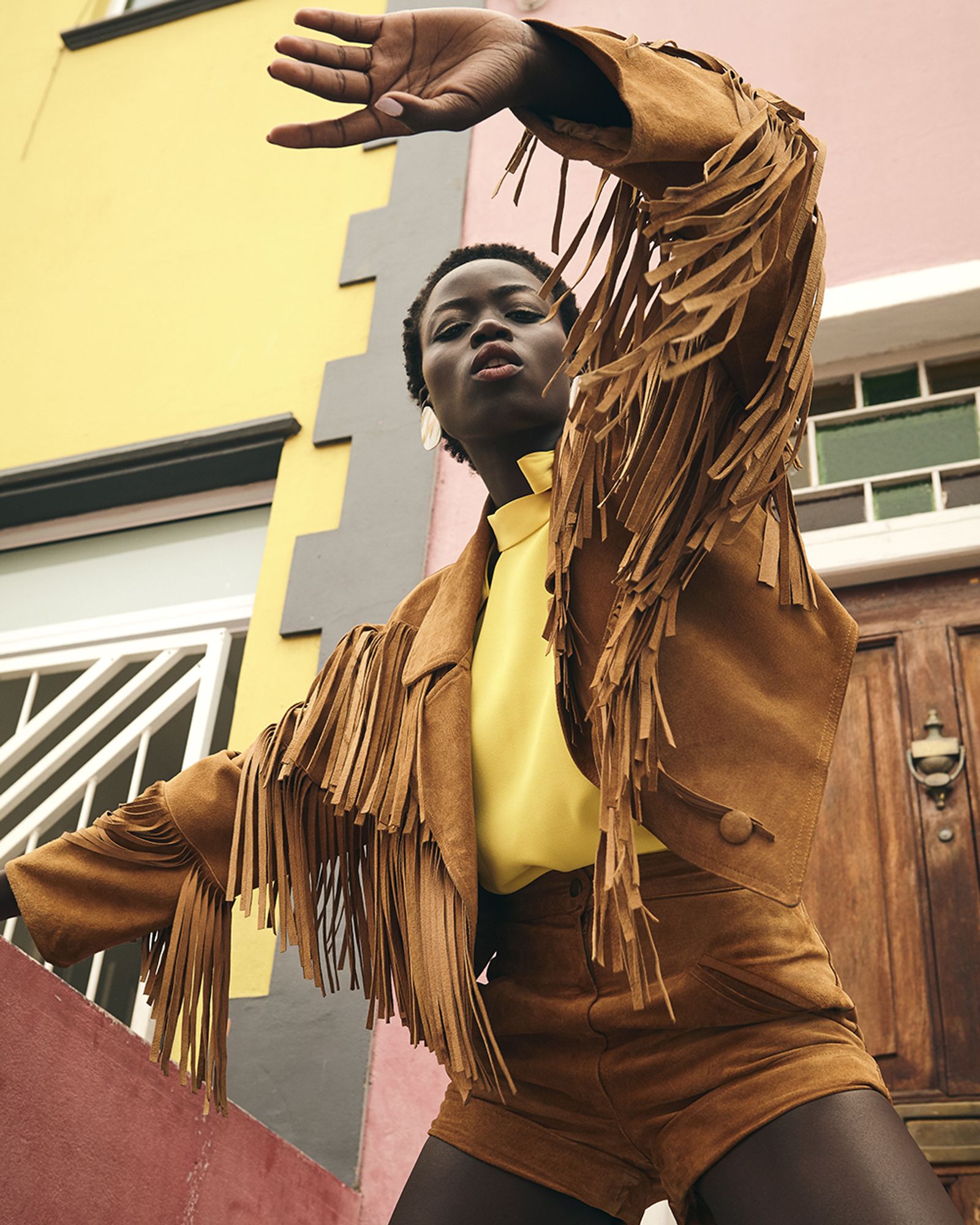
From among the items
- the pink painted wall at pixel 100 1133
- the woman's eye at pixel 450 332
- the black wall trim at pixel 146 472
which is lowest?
the pink painted wall at pixel 100 1133

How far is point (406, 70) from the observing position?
127 centimetres

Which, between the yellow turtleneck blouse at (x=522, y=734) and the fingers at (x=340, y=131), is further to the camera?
the yellow turtleneck blouse at (x=522, y=734)

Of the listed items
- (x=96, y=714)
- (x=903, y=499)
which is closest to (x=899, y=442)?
(x=903, y=499)

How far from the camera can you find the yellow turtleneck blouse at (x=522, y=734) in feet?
5.42

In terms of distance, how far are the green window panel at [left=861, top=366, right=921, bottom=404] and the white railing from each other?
2.05 m

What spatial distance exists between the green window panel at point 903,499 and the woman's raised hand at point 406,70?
237cm

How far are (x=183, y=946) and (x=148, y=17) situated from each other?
470 centimetres

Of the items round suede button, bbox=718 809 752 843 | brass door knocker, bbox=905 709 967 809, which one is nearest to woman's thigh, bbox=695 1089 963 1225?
round suede button, bbox=718 809 752 843

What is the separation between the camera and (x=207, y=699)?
12.5ft

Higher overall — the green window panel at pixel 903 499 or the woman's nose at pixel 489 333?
the green window panel at pixel 903 499

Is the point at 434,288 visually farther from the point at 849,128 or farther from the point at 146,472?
the point at 146,472

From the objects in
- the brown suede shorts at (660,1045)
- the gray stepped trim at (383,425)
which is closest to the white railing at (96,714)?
the gray stepped trim at (383,425)

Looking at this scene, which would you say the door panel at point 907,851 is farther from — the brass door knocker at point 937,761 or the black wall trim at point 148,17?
the black wall trim at point 148,17

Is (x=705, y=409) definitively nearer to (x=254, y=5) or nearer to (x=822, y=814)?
(x=822, y=814)
